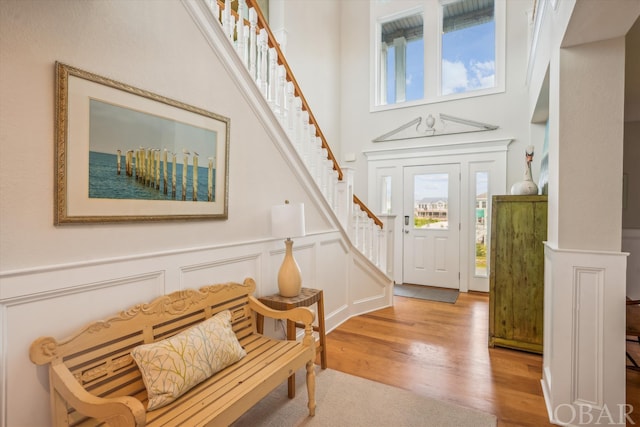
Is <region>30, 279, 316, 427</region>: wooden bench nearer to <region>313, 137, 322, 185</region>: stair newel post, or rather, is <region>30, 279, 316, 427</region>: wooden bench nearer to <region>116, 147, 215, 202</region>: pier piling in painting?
<region>116, 147, 215, 202</region>: pier piling in painting

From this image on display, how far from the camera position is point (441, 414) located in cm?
209

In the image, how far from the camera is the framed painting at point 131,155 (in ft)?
4.89

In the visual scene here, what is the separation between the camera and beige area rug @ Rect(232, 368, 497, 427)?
2010 mm

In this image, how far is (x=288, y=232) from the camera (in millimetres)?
2486

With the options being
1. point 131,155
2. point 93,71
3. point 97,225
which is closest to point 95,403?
point 97,225


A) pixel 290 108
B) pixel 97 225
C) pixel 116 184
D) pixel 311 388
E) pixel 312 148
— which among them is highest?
pixel 290 108

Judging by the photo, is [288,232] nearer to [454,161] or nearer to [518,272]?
[518,272]

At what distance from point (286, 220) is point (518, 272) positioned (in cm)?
216

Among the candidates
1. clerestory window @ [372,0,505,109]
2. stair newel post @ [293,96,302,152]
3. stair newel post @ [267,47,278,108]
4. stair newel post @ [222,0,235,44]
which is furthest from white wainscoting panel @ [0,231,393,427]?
clerestory window @ [372,0,505,109]

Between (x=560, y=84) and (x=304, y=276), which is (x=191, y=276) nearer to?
(x=304, y=276)

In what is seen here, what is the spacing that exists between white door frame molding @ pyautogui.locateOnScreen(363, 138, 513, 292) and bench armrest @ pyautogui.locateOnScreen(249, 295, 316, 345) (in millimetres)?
3261

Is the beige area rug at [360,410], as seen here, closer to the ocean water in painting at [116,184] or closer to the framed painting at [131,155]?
the framed painting at [131,155]

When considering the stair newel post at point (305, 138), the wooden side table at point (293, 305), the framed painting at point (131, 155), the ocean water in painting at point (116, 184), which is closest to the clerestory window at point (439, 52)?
the stair newel post at point (305, 138)

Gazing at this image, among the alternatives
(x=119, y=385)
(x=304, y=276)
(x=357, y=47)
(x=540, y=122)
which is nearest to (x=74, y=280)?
(x=119, y=385)
